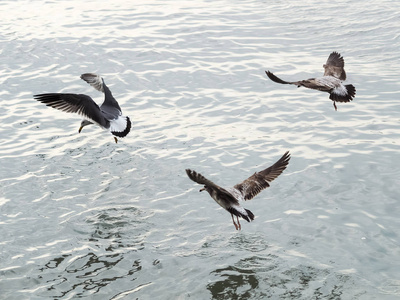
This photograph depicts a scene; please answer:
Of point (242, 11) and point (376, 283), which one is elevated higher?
point (242, 11)

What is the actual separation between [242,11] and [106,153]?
1020 centimetres

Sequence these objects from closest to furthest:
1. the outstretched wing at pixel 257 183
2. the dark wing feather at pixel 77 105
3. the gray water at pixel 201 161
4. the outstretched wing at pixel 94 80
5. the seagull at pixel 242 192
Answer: the seagull at pixel 242 192 < the gray water at pixel 201 161 < the outstretched wing at pixel 257 183 < the dark wing feather at pixel 77 105 < the outstretched wing at pixel 94 80

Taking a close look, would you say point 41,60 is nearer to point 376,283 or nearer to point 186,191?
point 186,191

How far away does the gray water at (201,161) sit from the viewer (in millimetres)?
9047

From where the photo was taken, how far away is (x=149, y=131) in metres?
13.6

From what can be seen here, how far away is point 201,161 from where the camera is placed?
12250 mm

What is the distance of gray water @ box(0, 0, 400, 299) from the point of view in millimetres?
9047

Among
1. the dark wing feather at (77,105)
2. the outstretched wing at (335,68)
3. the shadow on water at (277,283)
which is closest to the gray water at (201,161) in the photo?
the shadow on water at (277,283)

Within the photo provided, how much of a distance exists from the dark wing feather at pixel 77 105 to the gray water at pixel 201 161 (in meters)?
1.45

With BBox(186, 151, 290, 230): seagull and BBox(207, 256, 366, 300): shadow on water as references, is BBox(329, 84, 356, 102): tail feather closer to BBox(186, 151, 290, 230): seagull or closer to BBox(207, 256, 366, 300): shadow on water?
BBox(186, 151, 290, 230): seagull

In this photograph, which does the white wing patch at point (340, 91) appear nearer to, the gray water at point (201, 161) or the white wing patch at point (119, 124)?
the gray water at point (201, 161)

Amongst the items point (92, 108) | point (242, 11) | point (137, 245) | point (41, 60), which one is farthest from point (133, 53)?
point (137, 245)

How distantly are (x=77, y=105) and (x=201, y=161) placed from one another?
273 cm

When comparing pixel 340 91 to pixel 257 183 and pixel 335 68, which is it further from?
pixel 257 183
